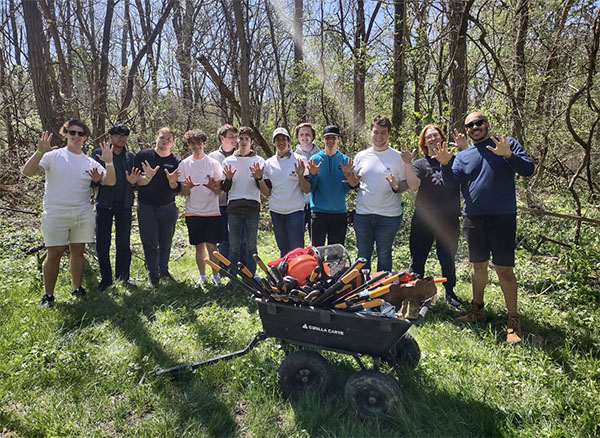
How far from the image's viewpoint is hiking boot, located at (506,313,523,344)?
11.4ft

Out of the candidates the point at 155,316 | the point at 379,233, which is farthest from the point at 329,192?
the point at 155,316

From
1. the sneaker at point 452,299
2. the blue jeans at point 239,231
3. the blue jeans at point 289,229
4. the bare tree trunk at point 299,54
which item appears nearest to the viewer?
the sneaker at point 452,299

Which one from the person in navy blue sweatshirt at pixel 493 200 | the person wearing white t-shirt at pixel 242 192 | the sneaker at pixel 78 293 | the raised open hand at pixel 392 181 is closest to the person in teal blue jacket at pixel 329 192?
the raised open hand at pixel 392 181

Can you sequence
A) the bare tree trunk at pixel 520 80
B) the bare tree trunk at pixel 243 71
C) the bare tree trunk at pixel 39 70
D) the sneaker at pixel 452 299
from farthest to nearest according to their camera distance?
the bare tree trunk at pixel 243 71 < the bare tree trunk at pixel 39 70 < the bare tree trunk at pixel 520 80 < the sneaker at pixel 452 299

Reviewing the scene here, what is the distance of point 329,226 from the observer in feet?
15.1

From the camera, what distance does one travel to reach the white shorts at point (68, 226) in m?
4.32

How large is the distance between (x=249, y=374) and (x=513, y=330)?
8.38 feet

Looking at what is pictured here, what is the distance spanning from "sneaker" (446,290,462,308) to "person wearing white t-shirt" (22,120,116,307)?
4424 millimetres

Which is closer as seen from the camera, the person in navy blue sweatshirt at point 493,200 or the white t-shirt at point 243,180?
the person in navy blue sweatshirt at point 493,200

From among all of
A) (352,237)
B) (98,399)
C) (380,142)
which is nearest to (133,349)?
(98,399)

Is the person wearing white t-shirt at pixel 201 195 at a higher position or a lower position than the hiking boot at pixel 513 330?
higher

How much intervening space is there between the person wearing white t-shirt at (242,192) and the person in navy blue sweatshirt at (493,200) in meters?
2.32

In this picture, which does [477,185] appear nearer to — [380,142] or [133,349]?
[380,142]

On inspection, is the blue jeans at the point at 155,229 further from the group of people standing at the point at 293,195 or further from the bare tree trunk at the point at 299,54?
the bare tree trunk at the point at 299,54
